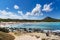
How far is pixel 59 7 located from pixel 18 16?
930 mm

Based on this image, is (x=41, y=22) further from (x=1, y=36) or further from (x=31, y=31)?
(x=1, y=36)

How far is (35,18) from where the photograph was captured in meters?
3.23

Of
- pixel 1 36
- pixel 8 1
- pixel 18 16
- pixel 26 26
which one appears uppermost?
pixel 8 1

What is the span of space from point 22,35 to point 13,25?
0.30 m

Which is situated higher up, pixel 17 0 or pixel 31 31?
pixel 17 0

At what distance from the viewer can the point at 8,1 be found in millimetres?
3223

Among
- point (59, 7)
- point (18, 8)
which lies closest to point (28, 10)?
point (18, 8)

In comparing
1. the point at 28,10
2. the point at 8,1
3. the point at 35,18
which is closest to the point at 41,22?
the point at 35,18

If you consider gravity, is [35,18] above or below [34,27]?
above

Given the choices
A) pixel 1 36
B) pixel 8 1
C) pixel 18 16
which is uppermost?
pixel 8 1

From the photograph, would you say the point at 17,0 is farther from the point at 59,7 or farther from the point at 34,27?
the point at 59,7

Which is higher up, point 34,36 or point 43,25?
point 43,25

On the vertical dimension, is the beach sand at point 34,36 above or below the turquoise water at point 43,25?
below

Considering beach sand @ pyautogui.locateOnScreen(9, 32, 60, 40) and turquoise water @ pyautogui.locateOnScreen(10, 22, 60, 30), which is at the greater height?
turquoise water @ pyautogui.locateOnScreen(10, 22, 60, 30)
